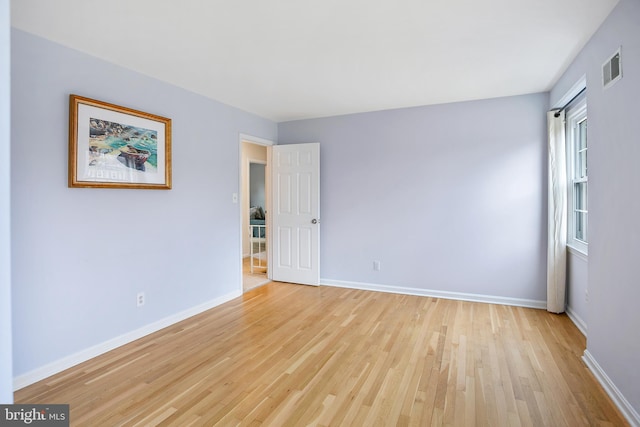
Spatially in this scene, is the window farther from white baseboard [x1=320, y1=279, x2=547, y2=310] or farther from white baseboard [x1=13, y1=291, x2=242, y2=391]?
white baseboard [x1=13, y1=291, x2=242, y2=391]

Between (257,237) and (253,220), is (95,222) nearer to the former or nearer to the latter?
(257,237)

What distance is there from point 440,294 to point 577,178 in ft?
6.52

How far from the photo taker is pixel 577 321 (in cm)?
328

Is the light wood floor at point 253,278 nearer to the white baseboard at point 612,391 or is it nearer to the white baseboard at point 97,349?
the white baseboard at point 97,349

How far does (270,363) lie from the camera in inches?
101

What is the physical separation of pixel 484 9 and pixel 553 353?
8.69 feet

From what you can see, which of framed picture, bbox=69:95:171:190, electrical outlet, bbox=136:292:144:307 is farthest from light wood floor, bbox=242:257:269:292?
framed picture, bbox=69:95:171:190

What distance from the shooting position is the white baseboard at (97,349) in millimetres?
2314

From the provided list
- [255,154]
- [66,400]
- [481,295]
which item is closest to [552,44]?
[481,295]

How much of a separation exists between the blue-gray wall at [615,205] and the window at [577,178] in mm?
990

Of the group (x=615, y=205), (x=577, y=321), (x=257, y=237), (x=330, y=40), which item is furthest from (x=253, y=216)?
(x=615, y=205)

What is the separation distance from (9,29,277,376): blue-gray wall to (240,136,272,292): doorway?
0.83 metres

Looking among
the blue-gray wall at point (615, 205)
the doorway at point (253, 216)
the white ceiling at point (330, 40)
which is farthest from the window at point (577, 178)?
the doorway at point (253, 216)

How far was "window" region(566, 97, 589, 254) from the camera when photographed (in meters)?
3.31
